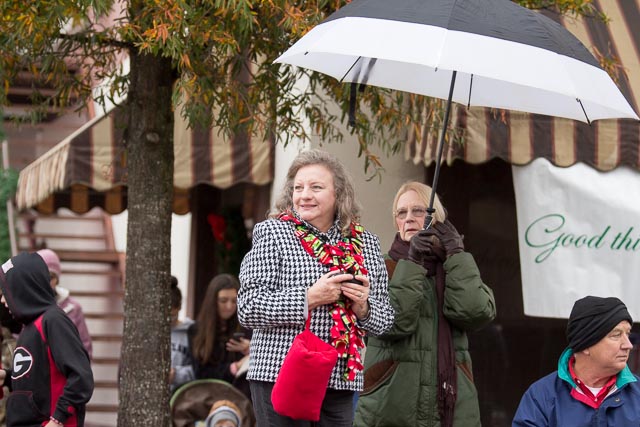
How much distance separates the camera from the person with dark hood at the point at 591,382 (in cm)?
486

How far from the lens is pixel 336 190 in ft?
17.2

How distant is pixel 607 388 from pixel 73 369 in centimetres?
247

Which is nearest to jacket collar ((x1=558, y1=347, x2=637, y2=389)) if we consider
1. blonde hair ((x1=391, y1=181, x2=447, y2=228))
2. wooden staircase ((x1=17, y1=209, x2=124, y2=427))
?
blonde hair ((x1=391, y1=181, x2=447, y2=228))

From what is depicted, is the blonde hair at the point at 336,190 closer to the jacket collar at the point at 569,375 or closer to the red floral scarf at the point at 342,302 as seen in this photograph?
the red floral scarf at the point at 342,302

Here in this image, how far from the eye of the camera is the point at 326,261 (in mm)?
5043

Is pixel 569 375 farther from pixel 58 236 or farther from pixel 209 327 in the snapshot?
pixel 58 236

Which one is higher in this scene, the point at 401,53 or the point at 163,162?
the point at 401,53

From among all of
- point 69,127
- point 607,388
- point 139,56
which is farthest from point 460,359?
point 69,127

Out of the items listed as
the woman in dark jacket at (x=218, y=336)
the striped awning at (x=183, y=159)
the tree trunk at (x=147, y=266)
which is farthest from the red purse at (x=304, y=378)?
the striped awning at (x=183, y=159)

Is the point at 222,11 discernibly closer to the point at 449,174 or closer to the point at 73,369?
the point at 73,369

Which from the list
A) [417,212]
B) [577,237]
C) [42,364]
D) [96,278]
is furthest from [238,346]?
[96,278]

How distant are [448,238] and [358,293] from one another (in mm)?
1127

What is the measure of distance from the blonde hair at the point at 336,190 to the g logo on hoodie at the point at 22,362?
143cm

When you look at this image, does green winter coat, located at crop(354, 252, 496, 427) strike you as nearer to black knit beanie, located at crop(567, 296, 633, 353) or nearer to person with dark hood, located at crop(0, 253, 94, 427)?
black knit beanie, located at crop(567, 296, 633, 353)
